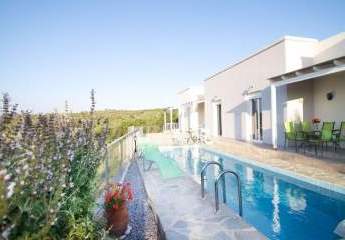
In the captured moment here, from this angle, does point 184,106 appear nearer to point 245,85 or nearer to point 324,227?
point 245,85

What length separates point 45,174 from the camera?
90.3 inches

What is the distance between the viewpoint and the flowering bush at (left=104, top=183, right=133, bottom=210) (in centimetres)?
425

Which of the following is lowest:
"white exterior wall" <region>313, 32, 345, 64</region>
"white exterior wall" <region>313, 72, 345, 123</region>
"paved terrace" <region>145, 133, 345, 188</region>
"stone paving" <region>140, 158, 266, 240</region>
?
"stone paving" <region>140, 158, 266, 240</region>

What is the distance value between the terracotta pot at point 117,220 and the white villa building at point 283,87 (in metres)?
7.99

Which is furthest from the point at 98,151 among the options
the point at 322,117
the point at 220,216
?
the point at 322,117

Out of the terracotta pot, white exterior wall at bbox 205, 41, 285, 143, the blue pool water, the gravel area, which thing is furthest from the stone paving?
white exterior wall at bbox 205, 41, 285, 143

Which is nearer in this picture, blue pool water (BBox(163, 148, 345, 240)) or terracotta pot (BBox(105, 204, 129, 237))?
terracotta pot (BBox(105, 204, 129, 237))

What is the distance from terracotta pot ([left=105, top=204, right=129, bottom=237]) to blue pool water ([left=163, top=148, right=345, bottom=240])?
8.72ft

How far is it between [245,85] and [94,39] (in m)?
9.42

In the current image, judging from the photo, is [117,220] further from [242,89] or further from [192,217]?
[242,89]

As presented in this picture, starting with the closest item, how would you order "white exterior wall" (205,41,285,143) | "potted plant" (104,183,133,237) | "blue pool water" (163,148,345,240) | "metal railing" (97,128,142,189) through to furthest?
"potted plant" (104,183,133,237), "blue pool water" (163,148,345,240), "metal railing" (97,128,142,189), "white exterior wall" (205,41,285,143)

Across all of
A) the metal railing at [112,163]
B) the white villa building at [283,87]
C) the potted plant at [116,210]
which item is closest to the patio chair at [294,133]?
the white villa building at [283,87]

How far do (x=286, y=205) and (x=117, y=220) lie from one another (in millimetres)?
4168

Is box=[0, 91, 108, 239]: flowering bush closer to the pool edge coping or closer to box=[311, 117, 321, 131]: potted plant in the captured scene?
the pool edge coping
